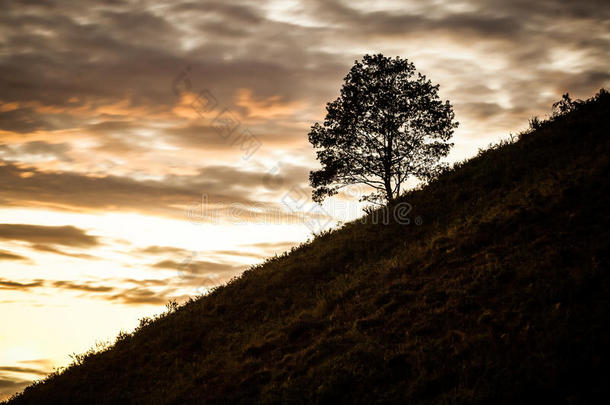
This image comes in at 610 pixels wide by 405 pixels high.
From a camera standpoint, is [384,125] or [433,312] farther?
[384,125]

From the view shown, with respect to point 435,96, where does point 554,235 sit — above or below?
below

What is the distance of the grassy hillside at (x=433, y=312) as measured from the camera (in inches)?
318

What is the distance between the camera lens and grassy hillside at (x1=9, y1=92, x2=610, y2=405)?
26.5ft

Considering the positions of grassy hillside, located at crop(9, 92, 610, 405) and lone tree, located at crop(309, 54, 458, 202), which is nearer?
grassy hillside, located at crop(9, 92, 610, 405)

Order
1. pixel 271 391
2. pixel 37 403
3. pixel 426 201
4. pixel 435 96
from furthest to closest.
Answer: pixel 435 96 < pixel 426 201 < pixel 37 403 < pixel 271 391

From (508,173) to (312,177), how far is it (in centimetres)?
1342

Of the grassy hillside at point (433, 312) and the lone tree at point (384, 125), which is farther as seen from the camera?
the lone tree at point (384, 125)

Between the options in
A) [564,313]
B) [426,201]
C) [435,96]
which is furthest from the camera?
[435,96]

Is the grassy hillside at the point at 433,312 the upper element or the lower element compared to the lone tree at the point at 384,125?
lower

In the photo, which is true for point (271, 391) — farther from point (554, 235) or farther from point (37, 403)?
point (37, 403)

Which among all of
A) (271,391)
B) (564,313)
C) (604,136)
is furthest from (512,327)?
(604,136)

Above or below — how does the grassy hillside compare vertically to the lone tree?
below

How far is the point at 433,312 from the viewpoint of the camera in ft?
34.0

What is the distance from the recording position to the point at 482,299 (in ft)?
33.2
